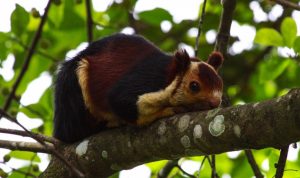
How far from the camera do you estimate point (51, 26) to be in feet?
17.1

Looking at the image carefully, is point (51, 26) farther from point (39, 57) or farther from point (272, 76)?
point (272, 76)

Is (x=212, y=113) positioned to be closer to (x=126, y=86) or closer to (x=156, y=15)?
(x=126, y=86)

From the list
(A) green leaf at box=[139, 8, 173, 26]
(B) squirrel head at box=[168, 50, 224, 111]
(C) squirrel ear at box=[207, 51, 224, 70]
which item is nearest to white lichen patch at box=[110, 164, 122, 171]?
(B) squirrel head at box=[168, 50, 224, 111]

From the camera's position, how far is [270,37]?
169 inches

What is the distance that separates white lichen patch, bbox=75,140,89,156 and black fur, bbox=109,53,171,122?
11.0 inches

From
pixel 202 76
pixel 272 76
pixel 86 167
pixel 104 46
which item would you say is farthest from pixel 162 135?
pixel 272 76

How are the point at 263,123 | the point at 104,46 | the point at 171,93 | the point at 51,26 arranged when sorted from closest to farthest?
the point at 263,123
the point at 171,93
the point at 104,46
the point at 51,26

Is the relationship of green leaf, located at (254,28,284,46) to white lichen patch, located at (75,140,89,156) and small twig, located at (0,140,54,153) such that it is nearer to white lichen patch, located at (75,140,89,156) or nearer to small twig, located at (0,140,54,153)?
white lichen patch, located at (75,140,89,156)

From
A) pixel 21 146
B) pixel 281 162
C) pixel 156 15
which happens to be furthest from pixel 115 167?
pixel 156 15

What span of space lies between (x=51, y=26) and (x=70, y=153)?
1961mm

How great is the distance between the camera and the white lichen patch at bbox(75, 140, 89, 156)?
3.43m

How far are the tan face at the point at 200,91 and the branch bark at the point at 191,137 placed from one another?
0.45 meters

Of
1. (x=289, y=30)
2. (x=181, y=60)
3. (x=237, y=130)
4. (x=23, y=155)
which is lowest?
(x=23, y=155)

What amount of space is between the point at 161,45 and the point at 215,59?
2.74 m
